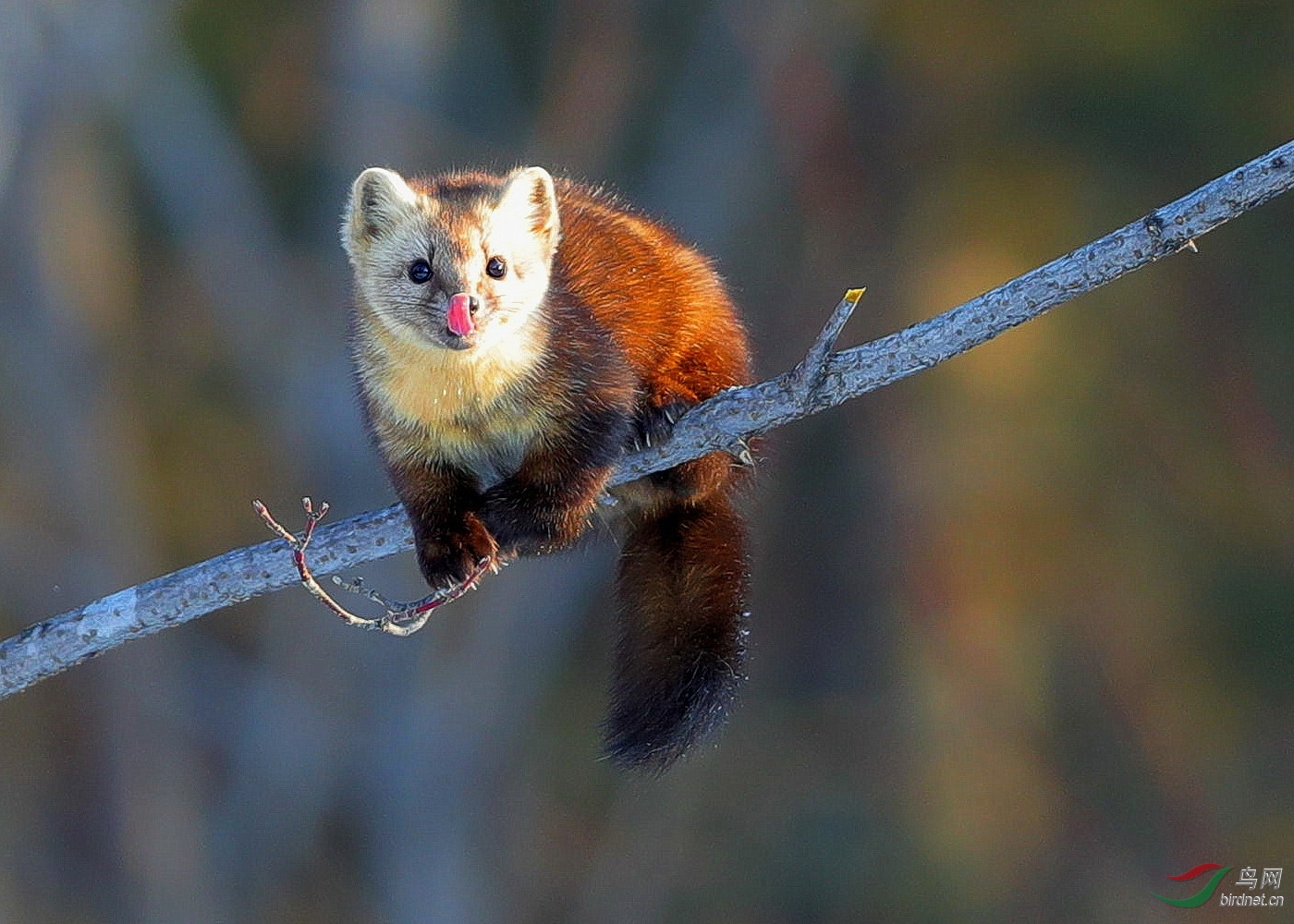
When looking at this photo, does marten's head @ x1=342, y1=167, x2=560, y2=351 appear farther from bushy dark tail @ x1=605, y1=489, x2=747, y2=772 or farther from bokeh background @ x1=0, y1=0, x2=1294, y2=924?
bokeh background @ x1=0, y1=0, x2=1294, y2=924

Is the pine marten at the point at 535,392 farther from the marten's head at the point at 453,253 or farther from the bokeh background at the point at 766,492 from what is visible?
the bokeh background at the point at 766,492

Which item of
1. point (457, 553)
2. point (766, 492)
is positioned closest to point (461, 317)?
point (457, 553)

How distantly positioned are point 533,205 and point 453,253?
0.41m

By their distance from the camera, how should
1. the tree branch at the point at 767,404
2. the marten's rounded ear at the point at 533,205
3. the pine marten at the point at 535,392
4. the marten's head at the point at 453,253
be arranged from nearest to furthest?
1. the tree branch at the point at 767,404
2. the marten's head at the point at 453,253
3. the pine marten at the point at 535,392
4. the marten's rounded ear at the point at 533,205

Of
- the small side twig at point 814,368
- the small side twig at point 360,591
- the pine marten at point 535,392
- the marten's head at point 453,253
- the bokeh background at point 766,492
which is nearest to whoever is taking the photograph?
the small side twig at point 360,591

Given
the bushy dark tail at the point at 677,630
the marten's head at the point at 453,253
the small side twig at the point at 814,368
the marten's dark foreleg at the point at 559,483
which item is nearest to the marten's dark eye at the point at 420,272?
the marten's head at the point at 453,253

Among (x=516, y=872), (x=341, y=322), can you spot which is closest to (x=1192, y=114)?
(x=341, y=322)

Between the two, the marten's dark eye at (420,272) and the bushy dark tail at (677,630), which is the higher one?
the marten's dark eye at (420,272)

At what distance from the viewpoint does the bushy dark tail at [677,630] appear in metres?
5.32

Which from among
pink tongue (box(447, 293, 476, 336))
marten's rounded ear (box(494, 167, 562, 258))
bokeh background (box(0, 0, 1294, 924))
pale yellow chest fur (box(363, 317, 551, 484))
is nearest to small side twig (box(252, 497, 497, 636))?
pale yellow chest fur (box(363, 317, 551, 484))

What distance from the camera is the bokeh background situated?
12.5m

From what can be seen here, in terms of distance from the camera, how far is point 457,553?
506 centimetres

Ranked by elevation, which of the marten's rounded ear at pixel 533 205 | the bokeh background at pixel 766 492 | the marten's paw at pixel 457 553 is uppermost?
the bokeh background at pixel 766 492

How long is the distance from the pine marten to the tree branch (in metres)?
0.20
